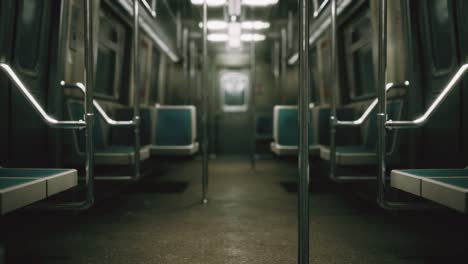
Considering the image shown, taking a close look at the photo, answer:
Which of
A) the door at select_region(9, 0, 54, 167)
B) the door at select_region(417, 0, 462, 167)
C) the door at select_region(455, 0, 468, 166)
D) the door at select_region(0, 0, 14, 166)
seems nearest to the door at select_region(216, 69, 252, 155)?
the door at select_region(417, 0, 462, 167)

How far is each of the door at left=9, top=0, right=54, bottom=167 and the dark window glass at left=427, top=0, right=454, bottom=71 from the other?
3.32m

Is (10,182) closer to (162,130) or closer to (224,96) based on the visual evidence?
(162,130)

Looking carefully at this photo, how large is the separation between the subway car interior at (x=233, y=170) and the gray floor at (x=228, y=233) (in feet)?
0.05

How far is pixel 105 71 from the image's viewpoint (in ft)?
18.2

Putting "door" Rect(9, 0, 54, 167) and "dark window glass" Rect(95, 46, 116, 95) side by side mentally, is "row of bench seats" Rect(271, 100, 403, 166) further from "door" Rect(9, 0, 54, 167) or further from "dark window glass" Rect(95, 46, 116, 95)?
"door" Rect(9, 0, 54, 167)

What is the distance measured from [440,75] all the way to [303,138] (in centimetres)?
251

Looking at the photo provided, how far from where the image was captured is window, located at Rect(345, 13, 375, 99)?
5.36 meters

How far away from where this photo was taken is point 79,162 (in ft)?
11.9

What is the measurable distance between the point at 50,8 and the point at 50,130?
3.47 feet

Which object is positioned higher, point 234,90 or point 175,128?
point 234,90

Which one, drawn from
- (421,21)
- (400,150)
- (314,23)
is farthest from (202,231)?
(314,23)

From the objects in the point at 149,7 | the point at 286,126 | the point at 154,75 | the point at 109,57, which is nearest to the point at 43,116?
the point at 149,7

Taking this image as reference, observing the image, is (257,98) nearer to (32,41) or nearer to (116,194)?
(116,194)

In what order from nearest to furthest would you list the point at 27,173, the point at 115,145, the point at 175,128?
the point at 27,173
the point at 115,145
the point at 175,128
